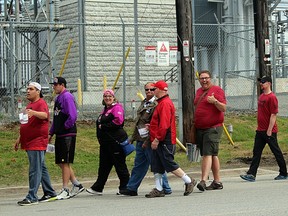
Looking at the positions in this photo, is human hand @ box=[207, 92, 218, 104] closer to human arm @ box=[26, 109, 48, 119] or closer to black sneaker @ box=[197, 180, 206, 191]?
black sneaker @ box=[197, 180, 206, 191]

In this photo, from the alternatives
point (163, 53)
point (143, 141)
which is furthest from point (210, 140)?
point (163, 53)

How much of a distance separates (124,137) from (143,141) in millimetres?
461

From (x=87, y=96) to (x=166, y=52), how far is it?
7.81 meters

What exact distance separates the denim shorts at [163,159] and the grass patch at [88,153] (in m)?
2.65

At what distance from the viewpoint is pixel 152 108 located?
11.5 meters

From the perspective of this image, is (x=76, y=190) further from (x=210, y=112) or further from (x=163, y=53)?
(x=163, y=53)

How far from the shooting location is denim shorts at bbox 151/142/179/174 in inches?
440

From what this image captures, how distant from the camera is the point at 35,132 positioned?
10.9 metres

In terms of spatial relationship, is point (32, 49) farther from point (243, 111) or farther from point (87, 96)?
point (243, 111)

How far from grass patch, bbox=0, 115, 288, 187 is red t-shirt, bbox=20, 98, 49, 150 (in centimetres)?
225

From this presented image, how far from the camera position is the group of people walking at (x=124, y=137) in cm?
1094

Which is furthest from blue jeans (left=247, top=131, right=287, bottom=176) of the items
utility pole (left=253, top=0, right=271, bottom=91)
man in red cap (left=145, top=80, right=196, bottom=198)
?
utility pole (left=253, top=0, right=271, bottom=91)

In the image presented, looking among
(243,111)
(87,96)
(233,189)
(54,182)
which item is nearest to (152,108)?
(233,189)

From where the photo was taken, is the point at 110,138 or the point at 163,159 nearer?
the point at 163,159
